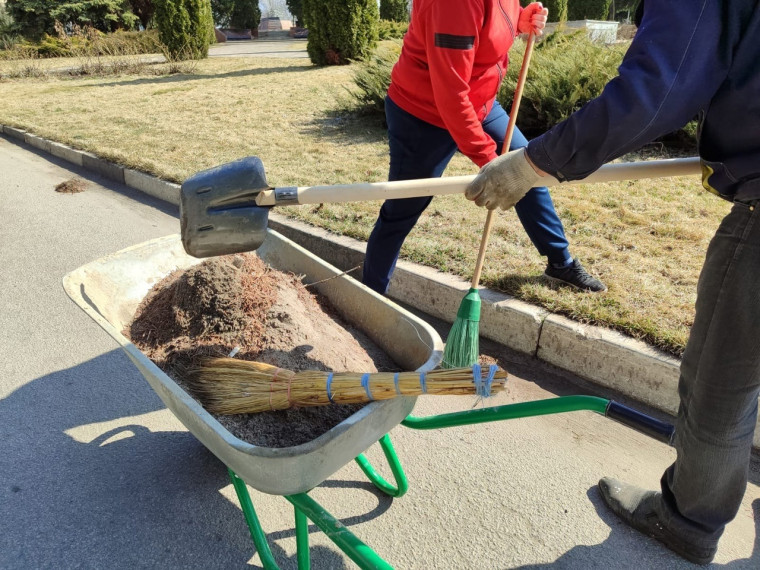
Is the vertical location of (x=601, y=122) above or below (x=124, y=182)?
above

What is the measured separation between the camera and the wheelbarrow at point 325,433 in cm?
154

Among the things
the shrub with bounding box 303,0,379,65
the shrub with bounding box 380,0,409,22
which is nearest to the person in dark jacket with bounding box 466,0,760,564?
the shrub with bounding box 303,0,379,65

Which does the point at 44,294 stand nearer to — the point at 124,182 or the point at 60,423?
the point at 60,423

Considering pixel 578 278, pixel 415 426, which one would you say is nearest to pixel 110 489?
pixel 415 426

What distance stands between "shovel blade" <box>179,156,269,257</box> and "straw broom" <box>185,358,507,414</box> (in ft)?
1.36

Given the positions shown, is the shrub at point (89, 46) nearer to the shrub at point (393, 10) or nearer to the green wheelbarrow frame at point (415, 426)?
the shrub at point (393, 10)

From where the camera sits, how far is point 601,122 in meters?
1.54

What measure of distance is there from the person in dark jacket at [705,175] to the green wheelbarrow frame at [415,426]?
8.0 inches

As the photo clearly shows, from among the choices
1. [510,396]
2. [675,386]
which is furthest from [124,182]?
[675,386]

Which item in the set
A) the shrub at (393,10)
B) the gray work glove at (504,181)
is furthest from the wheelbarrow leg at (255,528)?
the shrub at (393,10)

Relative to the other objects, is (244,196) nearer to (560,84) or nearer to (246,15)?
(560,84)

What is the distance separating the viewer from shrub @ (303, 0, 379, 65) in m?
13.7

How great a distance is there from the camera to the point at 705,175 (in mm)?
1701

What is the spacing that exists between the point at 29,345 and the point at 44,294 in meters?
0.71
